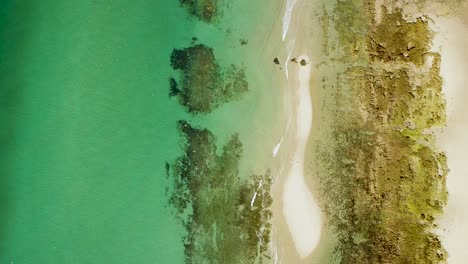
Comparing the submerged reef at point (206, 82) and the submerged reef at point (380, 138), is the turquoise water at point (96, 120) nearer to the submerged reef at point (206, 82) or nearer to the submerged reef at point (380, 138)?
the submerged reef at point (206, 82)

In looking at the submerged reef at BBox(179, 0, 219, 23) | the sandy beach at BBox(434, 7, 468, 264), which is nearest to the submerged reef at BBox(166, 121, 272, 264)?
the submerged reef at BBox(179, 0, 219, 23)

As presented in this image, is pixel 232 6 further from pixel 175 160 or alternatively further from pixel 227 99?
pixel 175 160

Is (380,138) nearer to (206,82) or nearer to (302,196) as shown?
(302,196)

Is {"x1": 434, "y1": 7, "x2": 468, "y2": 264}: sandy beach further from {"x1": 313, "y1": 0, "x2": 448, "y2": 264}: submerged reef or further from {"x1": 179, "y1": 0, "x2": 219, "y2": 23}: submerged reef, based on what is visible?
{"x1": 179, "y1": 0, "x2": 219, "y2": 23}: submerged reef

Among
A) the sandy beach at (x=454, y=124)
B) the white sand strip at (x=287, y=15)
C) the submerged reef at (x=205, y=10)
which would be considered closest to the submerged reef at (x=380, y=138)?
the sandy beach at (x=454, y=124)

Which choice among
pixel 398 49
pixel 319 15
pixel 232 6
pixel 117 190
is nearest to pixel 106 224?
pixel 117 190
